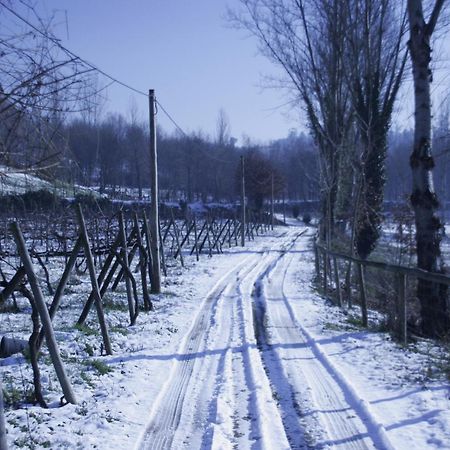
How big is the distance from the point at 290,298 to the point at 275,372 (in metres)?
6.63

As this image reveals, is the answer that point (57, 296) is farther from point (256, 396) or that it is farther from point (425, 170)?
point (425, 170)

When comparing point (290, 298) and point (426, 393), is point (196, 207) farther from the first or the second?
point (426, 393)

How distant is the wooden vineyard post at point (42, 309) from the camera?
4.88 m

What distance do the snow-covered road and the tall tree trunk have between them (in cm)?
239

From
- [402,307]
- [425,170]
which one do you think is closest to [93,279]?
[402,307]

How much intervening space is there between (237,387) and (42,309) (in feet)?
7.81

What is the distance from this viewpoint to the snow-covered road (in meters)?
4.57

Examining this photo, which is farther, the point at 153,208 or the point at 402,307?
the point at 153,208

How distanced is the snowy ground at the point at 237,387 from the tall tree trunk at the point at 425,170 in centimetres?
110

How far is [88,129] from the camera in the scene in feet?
16.8

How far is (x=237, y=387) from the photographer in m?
5.96

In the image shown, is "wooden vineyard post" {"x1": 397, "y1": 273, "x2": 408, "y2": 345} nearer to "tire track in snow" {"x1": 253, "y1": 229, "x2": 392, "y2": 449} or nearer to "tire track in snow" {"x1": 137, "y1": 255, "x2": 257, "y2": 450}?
"tire track in snow" {"x1": 253, "y1": 229, "x2": 392, "y2": 449}

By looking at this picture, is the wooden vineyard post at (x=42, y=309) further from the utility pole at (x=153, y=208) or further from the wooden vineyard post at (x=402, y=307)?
the utility pole at (x=153, y=208)

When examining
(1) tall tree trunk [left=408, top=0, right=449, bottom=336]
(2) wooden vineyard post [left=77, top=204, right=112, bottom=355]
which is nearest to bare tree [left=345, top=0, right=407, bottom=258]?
(1) tall tree trunk [left=408, top=0, right=449, bottom=336]
